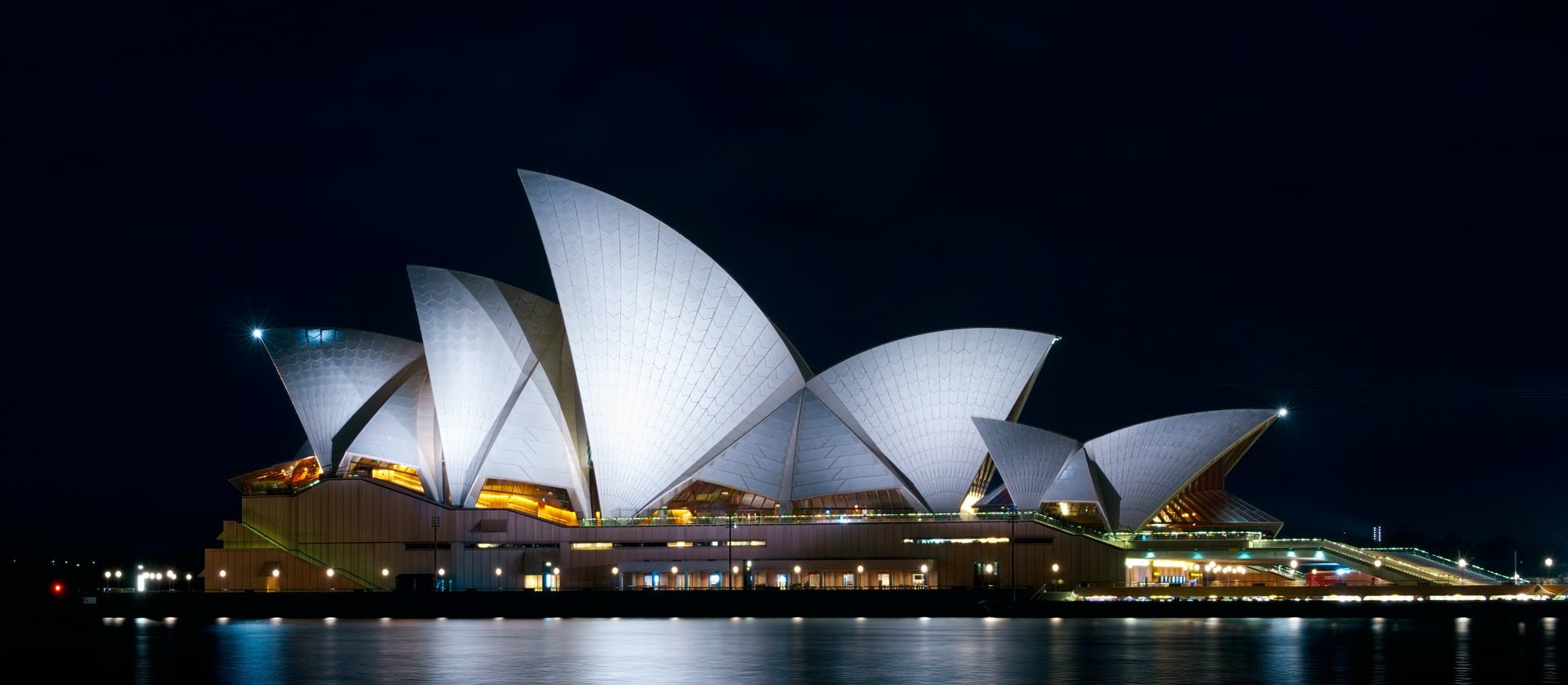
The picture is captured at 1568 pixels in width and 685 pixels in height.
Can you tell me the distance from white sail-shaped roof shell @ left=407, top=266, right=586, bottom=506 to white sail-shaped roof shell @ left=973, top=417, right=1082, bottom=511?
17.8 metres

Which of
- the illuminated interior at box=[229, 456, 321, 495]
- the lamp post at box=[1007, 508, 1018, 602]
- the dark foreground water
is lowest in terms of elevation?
the dark foreground water

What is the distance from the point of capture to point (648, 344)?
6147cm

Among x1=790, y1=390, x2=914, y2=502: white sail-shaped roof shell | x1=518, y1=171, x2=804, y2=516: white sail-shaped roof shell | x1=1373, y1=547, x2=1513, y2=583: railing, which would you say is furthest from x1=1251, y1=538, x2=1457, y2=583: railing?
x1=518, y1=171, x2=804, y2=516: white sail-shaped roof shell

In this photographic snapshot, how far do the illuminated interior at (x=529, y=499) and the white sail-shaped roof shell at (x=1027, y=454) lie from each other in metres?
18.0

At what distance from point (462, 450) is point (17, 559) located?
91306 millimetres

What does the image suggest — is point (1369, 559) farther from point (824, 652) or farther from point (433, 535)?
point (433, 535)

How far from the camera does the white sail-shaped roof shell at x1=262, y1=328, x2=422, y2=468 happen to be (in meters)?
66.6

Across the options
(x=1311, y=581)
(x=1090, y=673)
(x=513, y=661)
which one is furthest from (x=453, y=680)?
(x=1311, y=581)

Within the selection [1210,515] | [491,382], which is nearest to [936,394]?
[1210,515]

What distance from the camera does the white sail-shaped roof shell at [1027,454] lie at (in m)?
62.1

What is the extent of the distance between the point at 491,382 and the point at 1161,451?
89.4 ft

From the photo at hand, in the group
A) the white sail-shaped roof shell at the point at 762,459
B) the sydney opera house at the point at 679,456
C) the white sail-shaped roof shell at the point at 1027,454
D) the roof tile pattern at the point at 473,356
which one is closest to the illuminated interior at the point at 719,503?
the sydney opera house at the point at 679,456

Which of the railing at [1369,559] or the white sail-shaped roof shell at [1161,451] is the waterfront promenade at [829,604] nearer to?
the railing at [1369,559]

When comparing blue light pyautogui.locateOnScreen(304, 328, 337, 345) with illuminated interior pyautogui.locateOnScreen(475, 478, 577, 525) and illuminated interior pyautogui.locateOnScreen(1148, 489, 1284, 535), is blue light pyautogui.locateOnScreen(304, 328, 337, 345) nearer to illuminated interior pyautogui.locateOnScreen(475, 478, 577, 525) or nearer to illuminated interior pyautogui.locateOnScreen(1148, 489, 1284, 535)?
illuminated interior pyautogui.locateOnScreen(475, 478, 577, 525)
